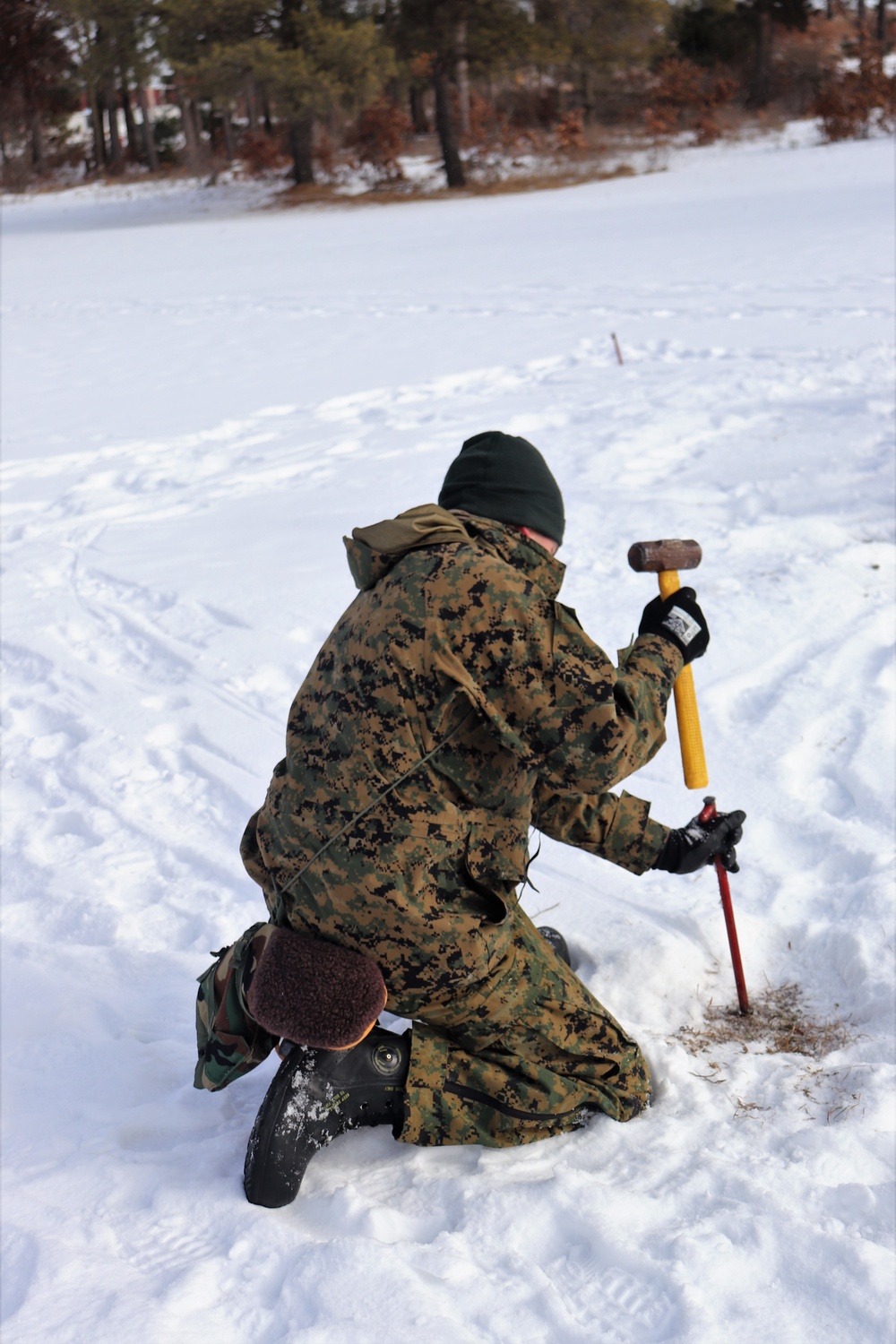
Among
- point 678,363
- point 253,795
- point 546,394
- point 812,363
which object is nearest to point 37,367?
point 546,394

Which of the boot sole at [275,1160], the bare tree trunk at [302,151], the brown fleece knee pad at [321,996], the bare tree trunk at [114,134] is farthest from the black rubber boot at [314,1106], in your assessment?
the bare tree trunk at [114,134]

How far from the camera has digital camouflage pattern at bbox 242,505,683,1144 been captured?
1.86 meters

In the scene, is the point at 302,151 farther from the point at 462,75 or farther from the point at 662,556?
the point at 662,556

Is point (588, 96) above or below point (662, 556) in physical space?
above

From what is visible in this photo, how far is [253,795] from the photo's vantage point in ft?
11.4

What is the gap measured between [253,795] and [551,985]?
153 centimetres

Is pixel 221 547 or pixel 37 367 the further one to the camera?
pixel 37 367

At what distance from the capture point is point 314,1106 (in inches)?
81.3

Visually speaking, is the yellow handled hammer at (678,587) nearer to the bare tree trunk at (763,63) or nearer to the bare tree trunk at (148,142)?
the bare tree trunk at (763,63)

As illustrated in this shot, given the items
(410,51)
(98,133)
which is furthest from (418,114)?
(98,133)

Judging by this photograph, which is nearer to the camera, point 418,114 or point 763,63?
point 763,63

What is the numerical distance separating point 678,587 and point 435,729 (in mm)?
708

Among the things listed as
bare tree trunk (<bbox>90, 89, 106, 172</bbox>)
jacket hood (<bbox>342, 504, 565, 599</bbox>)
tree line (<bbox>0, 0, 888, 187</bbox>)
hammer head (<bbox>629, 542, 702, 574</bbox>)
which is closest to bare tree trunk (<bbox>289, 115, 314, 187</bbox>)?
tree line (<bbox>0, 0, 888, 187</bbox>)

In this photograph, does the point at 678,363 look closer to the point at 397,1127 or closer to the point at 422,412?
the point at 422,412
